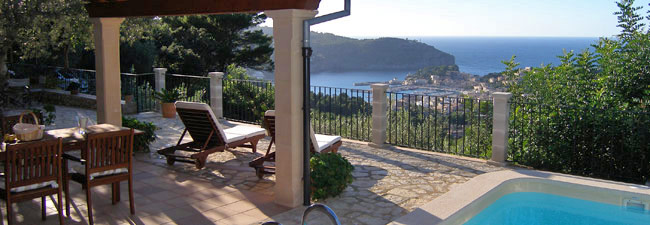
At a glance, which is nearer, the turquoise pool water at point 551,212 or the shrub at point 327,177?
the shrub at point 327,177

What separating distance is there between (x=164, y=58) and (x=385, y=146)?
20.1 metres

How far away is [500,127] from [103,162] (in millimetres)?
5262

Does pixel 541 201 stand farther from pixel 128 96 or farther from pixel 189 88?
pixel 128 96

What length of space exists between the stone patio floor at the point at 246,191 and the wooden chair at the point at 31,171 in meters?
0.55

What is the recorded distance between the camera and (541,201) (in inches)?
258

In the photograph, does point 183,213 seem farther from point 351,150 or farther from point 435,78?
point 435,78

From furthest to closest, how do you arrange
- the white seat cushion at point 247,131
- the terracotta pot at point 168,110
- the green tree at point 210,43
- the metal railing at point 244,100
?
the green tree at point 210,43
the metal railing at point 244,100
the terracotta pot at point 168,110
the white seat cushion at point 247,131

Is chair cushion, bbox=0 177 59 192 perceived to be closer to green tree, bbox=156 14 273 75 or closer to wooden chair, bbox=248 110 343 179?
wooden chair, bbox=248 110 343 179

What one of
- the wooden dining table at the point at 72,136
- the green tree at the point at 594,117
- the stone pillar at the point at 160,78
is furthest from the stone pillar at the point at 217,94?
the green tree at the point at 594,117

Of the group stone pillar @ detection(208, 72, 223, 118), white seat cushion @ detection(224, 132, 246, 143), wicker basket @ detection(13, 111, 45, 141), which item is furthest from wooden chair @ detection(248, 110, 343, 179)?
stone pillar @ detection(208, 72, 223, 118)

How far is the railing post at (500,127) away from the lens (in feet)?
24.7

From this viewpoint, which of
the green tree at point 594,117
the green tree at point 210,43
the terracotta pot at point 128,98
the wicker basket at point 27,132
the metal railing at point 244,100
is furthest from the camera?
the green tree at point 210,43

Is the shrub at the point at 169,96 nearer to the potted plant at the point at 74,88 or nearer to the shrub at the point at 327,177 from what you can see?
the potted plant at the point at 74,88

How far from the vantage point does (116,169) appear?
5.14 meters
